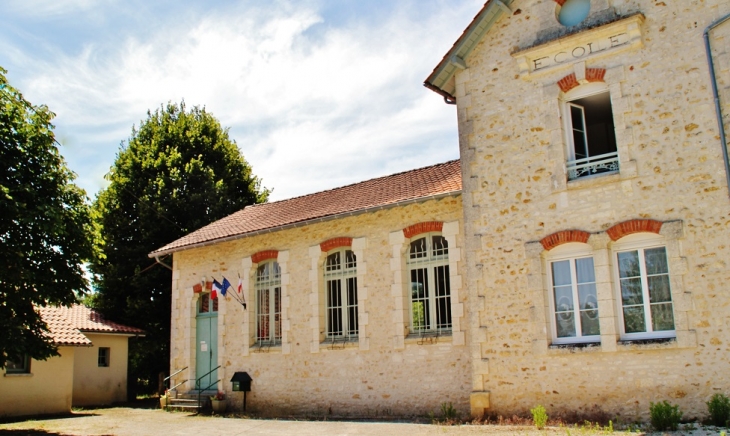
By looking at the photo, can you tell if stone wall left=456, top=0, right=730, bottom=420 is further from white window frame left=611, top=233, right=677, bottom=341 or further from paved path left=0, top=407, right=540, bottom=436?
paved path left=0, top=407, right=540, bottom=436

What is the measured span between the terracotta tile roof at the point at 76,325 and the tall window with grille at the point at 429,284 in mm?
8859

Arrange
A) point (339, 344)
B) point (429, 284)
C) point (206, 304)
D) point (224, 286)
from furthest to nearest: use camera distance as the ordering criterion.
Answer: point (206, 304) < point (224, 286) < point (339, 344) < point (429, 284)

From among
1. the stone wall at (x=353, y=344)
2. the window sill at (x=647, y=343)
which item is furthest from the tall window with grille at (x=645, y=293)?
the stone wall at (x=353, y=344)

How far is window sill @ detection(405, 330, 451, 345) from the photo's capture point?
11828 mm

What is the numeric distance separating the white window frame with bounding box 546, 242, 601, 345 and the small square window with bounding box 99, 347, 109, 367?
1441 centimetres

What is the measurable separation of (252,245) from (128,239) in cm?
886

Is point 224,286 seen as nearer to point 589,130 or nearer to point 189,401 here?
point 189,401

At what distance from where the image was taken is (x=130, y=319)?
70.6 feet

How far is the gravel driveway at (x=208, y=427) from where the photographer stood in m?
9.55

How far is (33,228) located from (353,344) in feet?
20.4

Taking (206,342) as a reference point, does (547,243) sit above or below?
above

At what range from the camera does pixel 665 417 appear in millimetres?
8461

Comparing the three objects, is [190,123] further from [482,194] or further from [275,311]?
[482,194]

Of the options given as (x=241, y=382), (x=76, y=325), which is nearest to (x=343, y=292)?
(x=241, y=382)
